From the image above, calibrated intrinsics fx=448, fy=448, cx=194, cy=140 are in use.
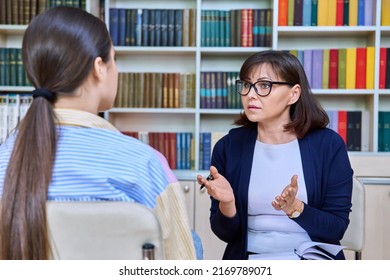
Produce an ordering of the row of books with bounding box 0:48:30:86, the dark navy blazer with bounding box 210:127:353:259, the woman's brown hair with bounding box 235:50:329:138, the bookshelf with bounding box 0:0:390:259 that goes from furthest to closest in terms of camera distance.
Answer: the row of books with bounding box 0:48:30:86
the bookshelf with bounding box 0:0:390:259
the woman's brown hair with bounding box 235:50:329:138
the dark navy blazer with bounding box 210:127:353:259

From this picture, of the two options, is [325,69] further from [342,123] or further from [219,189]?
[219,189]

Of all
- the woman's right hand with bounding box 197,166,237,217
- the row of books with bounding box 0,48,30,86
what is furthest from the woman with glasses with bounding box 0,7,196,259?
the row of books with bounding box 0,48,30,86

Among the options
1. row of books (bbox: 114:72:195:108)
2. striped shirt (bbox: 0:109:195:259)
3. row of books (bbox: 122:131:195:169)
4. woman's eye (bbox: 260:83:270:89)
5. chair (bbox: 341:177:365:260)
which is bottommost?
chair (bbox: 341:177:365:260)

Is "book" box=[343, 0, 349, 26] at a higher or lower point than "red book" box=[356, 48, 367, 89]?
higher

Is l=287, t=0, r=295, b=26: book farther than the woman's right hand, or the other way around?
l=287, t=0, r=295, b=26: book

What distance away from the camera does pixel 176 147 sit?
7.93 ft

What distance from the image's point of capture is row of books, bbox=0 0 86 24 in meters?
2.32

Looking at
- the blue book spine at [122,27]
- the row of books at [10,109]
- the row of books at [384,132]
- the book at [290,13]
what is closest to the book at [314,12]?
the book at [290,13]

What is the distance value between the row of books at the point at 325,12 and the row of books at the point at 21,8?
1057mm

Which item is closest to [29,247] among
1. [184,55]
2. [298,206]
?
[298,206]

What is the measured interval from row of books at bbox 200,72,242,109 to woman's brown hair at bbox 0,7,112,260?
5.52 feet

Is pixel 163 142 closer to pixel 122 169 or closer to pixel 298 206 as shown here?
pixel 298 206

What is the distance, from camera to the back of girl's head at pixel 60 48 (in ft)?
2.24

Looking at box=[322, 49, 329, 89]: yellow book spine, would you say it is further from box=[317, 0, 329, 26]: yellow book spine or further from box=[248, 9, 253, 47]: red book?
box=[248, 9, 253, 47]: red book
